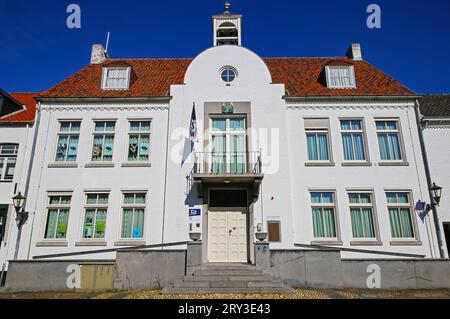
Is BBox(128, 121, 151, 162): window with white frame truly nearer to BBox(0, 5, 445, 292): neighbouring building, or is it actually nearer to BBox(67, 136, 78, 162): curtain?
BBox(0, 5, 445, 292): neighbouring building

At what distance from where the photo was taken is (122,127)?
13.8m

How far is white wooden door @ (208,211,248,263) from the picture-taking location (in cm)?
1206

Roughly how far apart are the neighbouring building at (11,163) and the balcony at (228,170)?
817 centimetres

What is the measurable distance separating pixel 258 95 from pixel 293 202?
5.42m

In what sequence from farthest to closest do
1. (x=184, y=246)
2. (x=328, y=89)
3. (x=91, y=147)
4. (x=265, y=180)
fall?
(x=328, y=89), (x=91, y=147), (x=265, y=180), (x=184, y=246)

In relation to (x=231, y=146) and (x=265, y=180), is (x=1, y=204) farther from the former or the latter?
(x=265, y=180)

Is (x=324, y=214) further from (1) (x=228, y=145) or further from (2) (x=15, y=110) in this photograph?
(2) (x=15, y=110)

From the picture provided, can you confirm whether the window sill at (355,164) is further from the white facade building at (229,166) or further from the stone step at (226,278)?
the stone step at (226,278)

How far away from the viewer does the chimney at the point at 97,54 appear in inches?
704

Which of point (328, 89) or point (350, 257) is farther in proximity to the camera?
point (328, 89)

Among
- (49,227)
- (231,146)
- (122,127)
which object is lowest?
(49,227)

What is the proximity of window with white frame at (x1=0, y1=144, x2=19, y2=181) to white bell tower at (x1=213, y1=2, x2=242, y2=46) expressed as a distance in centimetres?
1178
